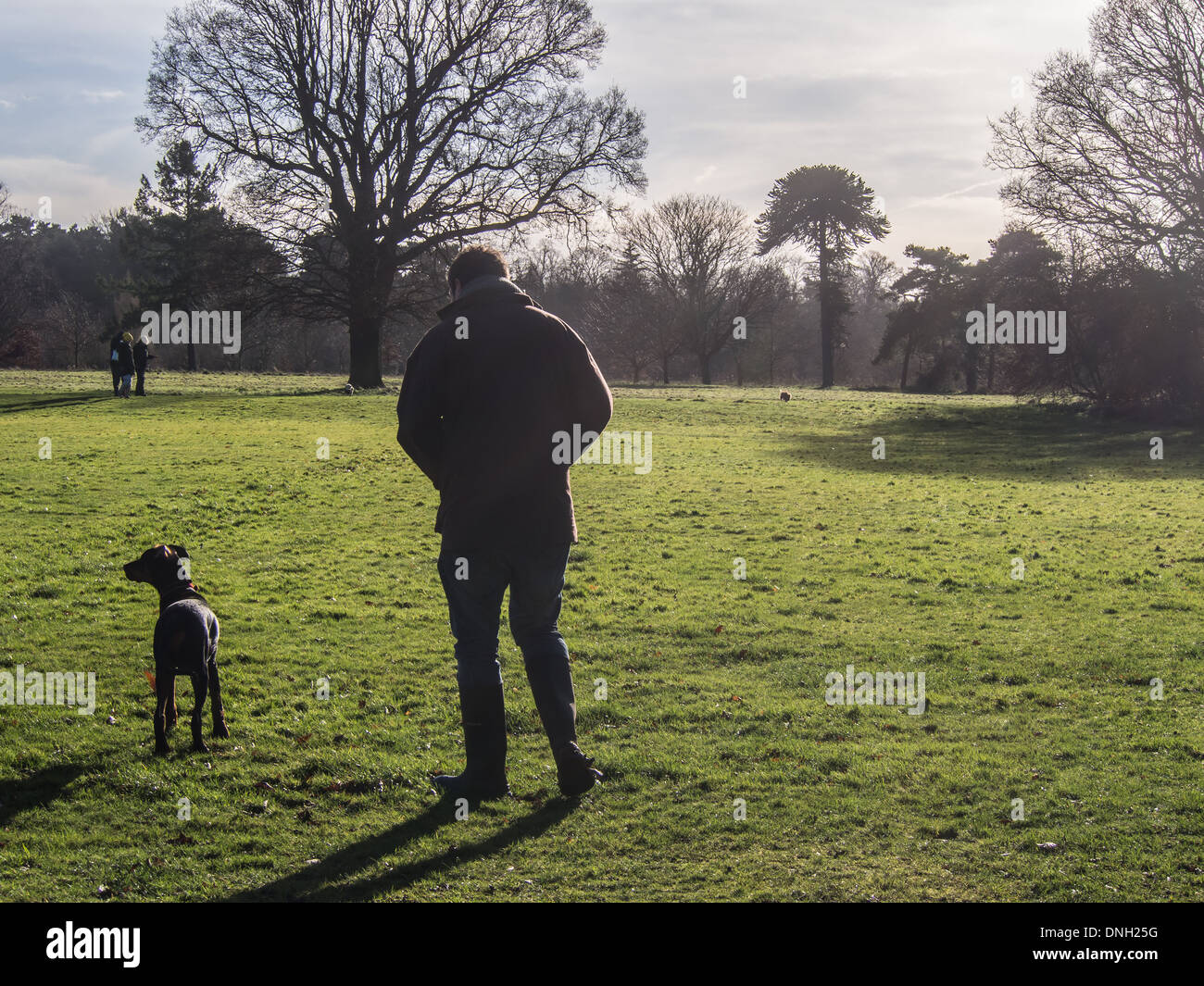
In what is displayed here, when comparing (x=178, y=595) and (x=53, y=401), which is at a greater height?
(x=53, y=401)

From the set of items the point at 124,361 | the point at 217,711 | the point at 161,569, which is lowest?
the point at 217,711

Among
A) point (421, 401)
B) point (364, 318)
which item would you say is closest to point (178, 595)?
point (421, 401)

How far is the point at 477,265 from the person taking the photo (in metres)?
5.55

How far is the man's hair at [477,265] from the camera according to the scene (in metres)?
5.55

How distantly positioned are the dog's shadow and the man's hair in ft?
9.23

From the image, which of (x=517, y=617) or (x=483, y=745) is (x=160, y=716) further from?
(x=517, y=617)

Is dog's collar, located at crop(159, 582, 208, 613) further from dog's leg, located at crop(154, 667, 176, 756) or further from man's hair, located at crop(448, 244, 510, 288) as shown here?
man's hair, located at crop(448, 244, 510, 288)

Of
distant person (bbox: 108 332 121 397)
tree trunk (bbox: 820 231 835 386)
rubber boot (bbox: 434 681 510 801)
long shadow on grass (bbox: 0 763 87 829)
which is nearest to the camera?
rubber boot (bbox: 434 681 510 801)

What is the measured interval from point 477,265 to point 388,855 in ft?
9.81

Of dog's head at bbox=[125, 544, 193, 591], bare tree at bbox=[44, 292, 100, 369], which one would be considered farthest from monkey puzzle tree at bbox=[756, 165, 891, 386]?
dog's head at bbox=[125, 544, 193, 591]

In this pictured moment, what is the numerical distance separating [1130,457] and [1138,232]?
1339cm

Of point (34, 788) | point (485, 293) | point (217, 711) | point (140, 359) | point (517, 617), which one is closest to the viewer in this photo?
point (485, 293)

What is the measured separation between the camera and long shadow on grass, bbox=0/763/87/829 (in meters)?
5.65

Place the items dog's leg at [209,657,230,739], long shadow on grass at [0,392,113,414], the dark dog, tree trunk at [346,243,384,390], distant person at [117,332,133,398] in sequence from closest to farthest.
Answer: the dark dog, dog's leg at [209,657,230,739], long shadow on grass at [0,392,113,414], distant person at [117,332,133,398], tree trunk at [346,243,384,390]
